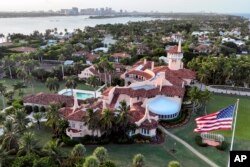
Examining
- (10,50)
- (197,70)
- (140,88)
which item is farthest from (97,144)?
(10,50)

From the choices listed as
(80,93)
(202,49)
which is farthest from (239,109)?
(202,49)

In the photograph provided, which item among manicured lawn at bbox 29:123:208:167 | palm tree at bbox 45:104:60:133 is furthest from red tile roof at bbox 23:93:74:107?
manicured lawn at bbox 29:123:208:167

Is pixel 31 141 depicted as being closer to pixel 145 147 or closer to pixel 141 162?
pixel 141 162

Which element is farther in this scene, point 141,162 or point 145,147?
point 145,147

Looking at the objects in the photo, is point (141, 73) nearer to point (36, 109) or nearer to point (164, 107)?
point (164, 107)

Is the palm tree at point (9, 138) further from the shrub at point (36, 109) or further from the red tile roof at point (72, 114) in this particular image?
the shrub at point (36, 109)

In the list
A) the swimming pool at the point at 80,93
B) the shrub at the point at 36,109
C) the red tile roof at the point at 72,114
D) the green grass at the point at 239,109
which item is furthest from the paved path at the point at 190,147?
the shrub at the point at 36,109
